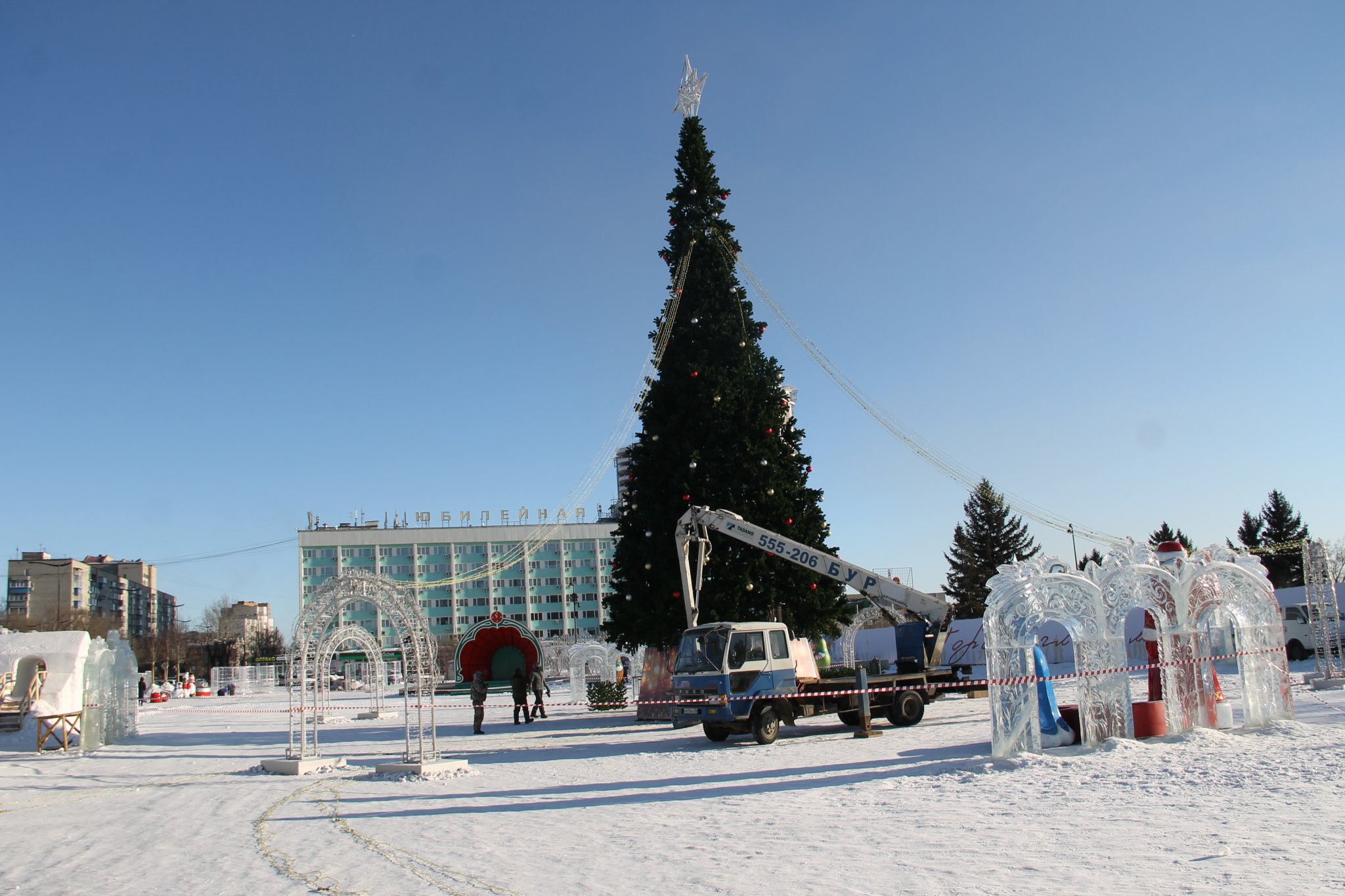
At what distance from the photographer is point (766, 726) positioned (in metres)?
18.1

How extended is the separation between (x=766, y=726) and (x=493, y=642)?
55.0ft

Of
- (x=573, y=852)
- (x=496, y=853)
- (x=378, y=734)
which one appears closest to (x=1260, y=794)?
(x=573, y=852)

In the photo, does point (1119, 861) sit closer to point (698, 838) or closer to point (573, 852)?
point (698, 838)

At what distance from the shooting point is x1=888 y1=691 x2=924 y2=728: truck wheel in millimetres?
19547

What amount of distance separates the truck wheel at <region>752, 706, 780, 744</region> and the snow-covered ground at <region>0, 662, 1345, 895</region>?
93cm

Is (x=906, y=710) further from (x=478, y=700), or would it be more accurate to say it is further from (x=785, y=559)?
(x=478, y=700)

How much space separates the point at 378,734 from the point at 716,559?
9773mm

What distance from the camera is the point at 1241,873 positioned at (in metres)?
6.90

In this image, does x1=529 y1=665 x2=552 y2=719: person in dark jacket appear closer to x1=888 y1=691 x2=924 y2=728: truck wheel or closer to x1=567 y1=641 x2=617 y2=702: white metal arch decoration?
x1=888 y1=691 x2=924 y2=728: truck wheel

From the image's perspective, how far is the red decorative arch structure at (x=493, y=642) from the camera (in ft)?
104

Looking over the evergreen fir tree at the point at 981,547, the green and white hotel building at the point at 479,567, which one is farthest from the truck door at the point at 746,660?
the green and white hotel building at the point at 479,567

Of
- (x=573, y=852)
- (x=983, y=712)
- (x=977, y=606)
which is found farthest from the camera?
(x=977, y=606)

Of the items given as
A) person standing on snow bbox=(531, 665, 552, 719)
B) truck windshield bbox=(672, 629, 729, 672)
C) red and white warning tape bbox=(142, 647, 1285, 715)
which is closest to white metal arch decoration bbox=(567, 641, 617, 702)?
person standing on snow bbox=(531, 665, 552, 719)

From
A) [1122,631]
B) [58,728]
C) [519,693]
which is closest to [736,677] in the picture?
[1122,631]
